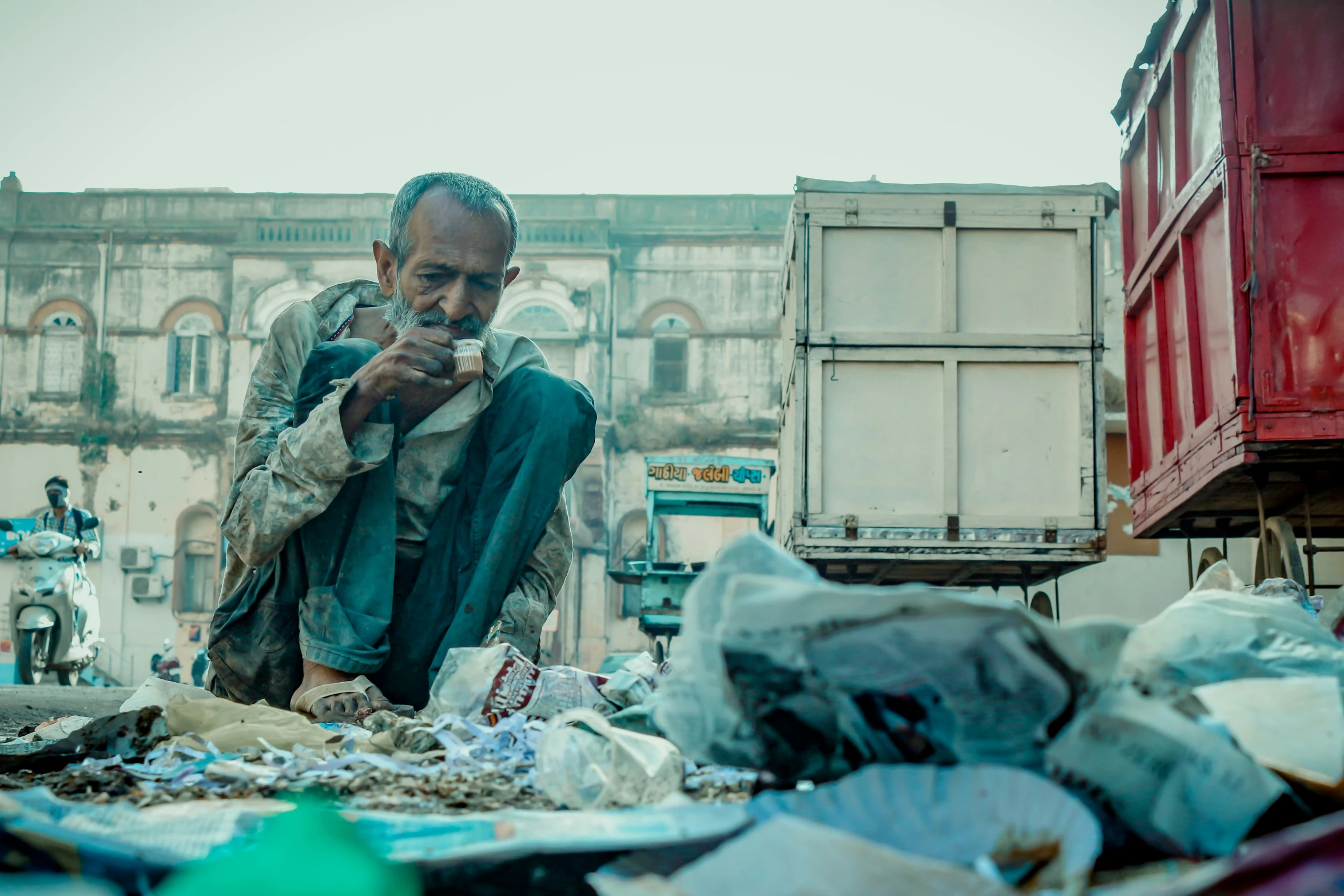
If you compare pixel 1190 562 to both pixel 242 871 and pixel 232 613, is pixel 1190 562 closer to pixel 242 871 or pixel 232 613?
pixel 232 613

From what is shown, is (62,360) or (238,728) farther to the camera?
(62,360)

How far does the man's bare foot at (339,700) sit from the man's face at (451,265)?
36.6 inches

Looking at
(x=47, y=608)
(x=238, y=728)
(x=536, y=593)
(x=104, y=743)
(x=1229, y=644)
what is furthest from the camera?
(x=47, y=608)

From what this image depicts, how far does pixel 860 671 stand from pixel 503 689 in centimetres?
141

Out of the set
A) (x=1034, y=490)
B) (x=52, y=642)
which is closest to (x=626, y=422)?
(x=52, y=642)

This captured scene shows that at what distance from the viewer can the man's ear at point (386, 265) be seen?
3359 millimetres

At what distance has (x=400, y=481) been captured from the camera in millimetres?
3252

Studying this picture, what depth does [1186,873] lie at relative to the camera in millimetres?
1102

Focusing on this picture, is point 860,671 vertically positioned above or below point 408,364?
below

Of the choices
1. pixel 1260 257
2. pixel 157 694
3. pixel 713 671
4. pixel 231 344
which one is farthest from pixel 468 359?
pixel 231 344

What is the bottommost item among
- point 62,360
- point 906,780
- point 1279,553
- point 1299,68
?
point 906,780

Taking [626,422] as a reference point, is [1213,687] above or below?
below

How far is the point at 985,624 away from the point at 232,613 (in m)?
2.48

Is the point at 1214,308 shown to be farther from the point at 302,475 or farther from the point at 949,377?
the point at 302,475
